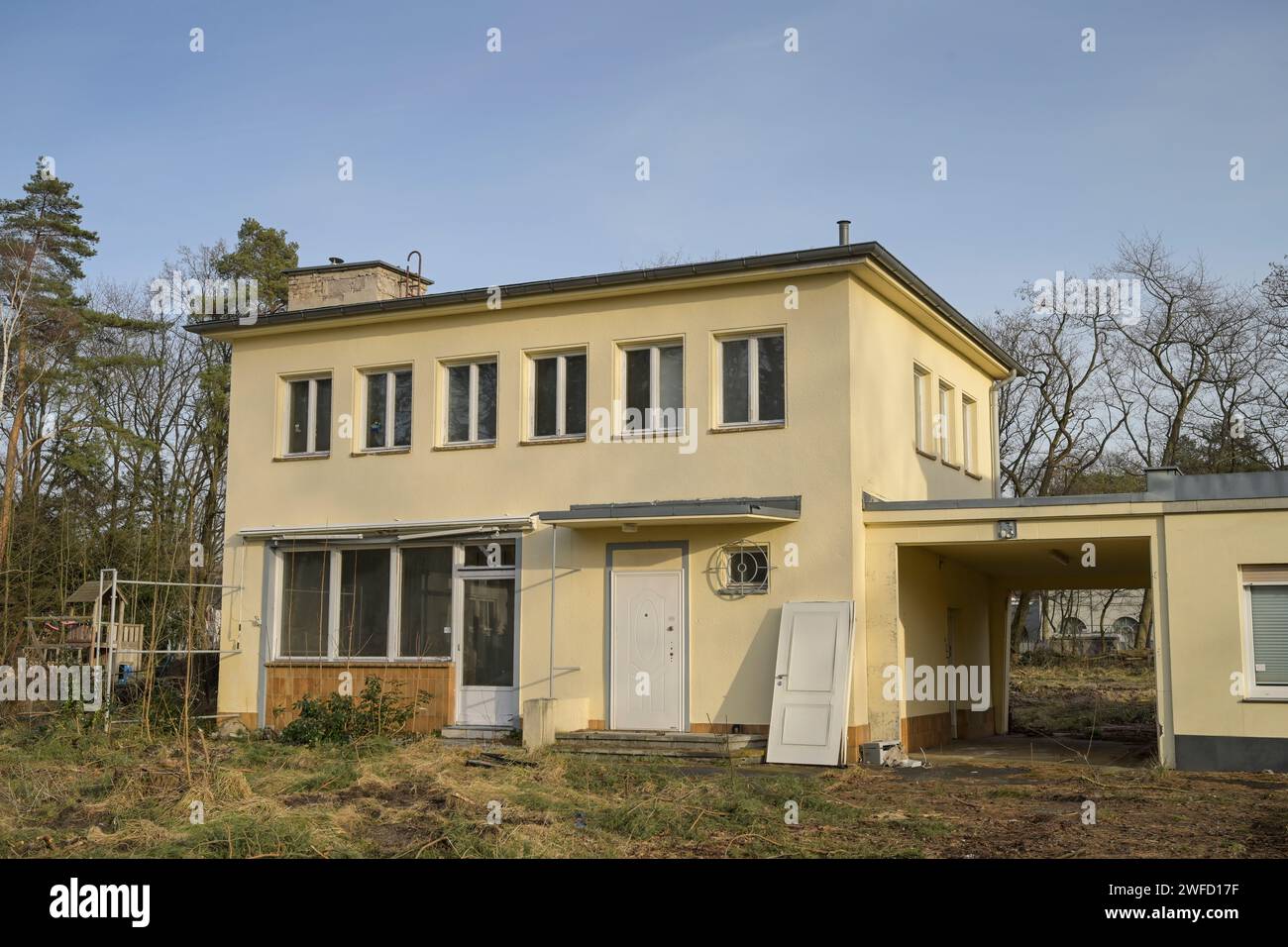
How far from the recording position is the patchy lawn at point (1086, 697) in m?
22.7

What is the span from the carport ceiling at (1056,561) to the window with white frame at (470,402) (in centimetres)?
651

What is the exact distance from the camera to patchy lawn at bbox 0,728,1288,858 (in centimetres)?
946

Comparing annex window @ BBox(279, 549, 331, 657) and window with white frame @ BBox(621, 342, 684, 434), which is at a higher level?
window with white frame @ BBox(621, 342, 684, 434)

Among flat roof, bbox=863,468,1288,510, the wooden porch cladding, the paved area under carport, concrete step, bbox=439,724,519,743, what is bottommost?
the paved area under carport

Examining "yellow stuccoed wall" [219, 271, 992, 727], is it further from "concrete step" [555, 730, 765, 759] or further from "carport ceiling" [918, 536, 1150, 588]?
"carport ceiling" [918, 536, 1150, 588]

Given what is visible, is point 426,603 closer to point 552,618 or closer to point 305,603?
point 305,603

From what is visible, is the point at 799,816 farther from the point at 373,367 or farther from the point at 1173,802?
the point at 373,367

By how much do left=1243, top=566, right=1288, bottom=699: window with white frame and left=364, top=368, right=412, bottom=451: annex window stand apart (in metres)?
11.5

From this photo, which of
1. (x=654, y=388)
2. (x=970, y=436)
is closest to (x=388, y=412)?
(x=654, y=388)

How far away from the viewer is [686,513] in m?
15.9

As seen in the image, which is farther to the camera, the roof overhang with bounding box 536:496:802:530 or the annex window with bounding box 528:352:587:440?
the annex window with bounding box 528:352:587:440

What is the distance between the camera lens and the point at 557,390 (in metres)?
18.3

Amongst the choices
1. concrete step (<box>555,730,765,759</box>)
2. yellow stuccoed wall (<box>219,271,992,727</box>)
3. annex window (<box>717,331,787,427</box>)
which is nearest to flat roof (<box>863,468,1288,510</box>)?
yellow stuccoed wall (<box>219,271,992,727</box>)
